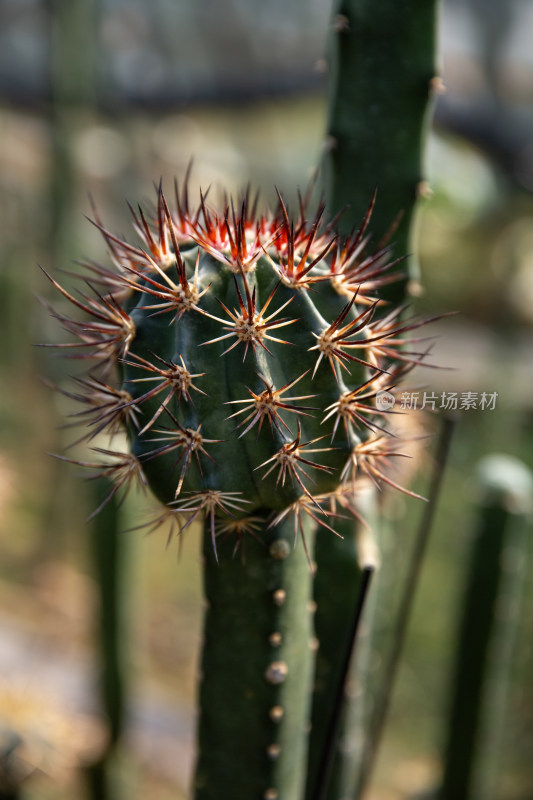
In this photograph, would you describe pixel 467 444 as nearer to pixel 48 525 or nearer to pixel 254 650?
pixel 48 525

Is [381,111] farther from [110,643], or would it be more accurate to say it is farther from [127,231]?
[127,231]

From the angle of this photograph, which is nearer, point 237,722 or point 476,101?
point 237,722

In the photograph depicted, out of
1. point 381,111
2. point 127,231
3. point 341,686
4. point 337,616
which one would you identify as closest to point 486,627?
point 337,616

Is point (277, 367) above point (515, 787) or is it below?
above

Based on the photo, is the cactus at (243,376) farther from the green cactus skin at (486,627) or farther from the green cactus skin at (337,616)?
the green cactus skin at (486,627)

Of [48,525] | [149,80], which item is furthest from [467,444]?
[149,80]

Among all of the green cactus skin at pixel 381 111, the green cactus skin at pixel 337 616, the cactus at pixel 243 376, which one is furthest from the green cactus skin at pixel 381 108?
the green cactus skin at pixel 337 616

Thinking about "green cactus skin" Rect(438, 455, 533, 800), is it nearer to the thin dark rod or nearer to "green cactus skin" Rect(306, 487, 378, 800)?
"green cactus skin" Rect(306, 487, 378, 800)
